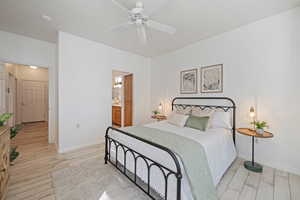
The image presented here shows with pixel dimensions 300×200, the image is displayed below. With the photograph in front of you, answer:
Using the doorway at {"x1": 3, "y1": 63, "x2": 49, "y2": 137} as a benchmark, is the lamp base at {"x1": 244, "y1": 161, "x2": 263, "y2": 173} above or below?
below

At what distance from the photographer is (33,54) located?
343cm

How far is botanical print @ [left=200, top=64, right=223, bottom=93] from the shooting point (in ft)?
9.96

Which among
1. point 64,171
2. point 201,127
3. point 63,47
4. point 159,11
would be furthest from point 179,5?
point 64,171

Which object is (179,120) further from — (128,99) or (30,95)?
(30,95)

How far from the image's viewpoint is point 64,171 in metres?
2.20

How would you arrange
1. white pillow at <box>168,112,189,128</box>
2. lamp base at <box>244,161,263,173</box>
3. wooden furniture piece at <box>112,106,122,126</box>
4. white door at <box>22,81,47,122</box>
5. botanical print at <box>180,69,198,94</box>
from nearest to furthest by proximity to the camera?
lamp base at <box>244,161,263,173</box>, white pillow at <box>168,112,189,128</box>, botanical print at <box>180,69,198,94</box>, wooden furniture piece at <box>112,106,122,126</box>, white door at <box>22,81,47,122</box>

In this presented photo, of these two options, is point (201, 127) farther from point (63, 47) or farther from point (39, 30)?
point (39, 30)

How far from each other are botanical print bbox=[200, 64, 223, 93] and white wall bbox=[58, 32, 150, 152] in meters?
2.53

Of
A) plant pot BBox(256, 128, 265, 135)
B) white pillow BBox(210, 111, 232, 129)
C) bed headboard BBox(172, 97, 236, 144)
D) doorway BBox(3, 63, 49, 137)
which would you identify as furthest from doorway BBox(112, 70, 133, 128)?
plant pot BBox(256, 128, 265, 135)

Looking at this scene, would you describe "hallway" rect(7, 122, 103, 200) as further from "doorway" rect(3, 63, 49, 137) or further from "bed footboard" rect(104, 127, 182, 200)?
"doorway" rect(3, 63, 49, 137)

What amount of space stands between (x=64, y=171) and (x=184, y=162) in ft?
6.93

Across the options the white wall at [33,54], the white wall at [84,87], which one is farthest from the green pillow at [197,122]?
the white wall at [33,54]

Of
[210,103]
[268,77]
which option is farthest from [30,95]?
[268,77]

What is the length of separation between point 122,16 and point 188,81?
2.33 m
